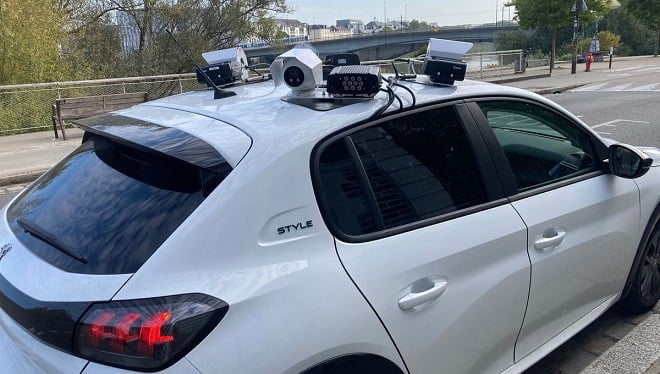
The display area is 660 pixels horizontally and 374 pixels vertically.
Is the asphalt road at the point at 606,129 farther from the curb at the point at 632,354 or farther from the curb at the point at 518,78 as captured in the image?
the curb at the point at 518,78

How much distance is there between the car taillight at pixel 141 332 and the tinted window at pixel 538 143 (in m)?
1.72

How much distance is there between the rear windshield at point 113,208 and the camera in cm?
168

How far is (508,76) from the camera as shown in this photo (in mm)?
25859

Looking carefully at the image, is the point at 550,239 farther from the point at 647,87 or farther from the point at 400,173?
the point at 647,87

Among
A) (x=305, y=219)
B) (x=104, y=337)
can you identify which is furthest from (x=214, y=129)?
Result: (x=104, y=337)

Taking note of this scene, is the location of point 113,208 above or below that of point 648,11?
below

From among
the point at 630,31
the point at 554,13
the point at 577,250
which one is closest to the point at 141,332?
the point at 577,250

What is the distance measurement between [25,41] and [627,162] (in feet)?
58.3

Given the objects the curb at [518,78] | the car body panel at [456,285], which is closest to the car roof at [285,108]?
the car body panel at [456,285]

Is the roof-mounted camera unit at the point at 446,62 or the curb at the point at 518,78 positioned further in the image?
the curb at the point at 518,78

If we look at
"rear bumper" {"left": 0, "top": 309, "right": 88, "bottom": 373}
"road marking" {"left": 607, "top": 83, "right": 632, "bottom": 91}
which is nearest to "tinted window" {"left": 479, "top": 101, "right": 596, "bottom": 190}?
"rear bumper" {"left": 0, "top": 309, "right": 88, "bottom": 373}

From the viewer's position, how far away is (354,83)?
2197 mm

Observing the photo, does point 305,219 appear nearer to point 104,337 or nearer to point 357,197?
point 357,197

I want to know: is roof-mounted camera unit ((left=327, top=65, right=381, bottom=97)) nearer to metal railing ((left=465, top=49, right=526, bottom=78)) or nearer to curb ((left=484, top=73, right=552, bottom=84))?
metal railing ((left=465, top=49, right=526, bottom=78))
